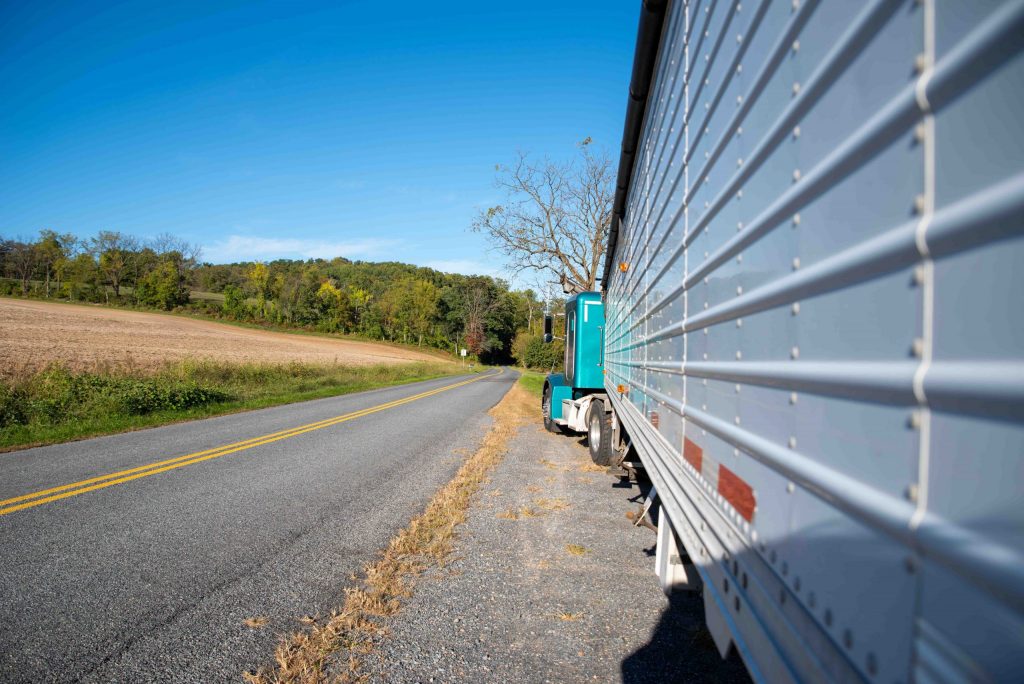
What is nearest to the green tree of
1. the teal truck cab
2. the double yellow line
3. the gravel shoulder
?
the double yellow line

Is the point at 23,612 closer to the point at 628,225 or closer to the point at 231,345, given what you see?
the point at 628,225

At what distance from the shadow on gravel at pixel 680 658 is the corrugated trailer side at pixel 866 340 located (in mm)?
1213

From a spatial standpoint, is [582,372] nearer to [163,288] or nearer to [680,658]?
[680,658]

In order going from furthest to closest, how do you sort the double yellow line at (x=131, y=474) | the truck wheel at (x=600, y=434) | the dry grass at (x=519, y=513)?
the truck wheel at (x=600, y=434), the dry grass at (x=519, y=513), the double yellow line at (x=131, y=474)

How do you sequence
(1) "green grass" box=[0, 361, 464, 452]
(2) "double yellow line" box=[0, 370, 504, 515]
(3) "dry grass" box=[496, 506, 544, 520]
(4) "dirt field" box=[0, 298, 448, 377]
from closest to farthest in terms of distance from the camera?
1. (2) "double yellow line" box=[0, 370, 504, 515]
2. (3) "dry grass" box=[496, 506, 544, 520]
3. (1) "green grass" box=[0, 361, 464, 452]
4. (4) "dirt field" box=[0, 298, 448, 377]

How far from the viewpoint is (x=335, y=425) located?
1261 cm

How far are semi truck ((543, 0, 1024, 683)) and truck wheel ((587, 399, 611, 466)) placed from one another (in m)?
6.53

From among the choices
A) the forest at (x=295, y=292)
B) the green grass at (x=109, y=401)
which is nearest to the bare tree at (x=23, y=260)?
the forest at (x=295, y=292)

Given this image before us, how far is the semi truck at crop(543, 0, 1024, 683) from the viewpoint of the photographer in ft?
2.36

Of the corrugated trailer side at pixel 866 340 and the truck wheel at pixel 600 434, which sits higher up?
the corrugated trailer side at pixel 866 340

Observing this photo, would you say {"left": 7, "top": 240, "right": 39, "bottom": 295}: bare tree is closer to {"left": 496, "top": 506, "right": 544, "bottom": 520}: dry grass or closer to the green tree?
the green tree

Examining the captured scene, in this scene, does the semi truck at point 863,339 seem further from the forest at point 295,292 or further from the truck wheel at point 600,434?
the forest at point 295,292

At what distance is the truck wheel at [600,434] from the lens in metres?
8.88

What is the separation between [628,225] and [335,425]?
8.57 meters
